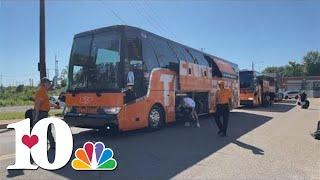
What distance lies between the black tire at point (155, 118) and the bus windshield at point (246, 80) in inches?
713

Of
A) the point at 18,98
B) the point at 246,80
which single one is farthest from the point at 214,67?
the point at 18,98

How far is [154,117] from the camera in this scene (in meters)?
13.7

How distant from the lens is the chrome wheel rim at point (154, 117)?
13.6m

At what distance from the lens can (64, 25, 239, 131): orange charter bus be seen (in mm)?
11852

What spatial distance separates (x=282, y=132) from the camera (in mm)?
14055

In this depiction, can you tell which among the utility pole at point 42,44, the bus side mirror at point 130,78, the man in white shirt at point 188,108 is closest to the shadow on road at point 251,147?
the bus side mirror at point 130,78

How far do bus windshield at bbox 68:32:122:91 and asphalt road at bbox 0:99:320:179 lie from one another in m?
1.62

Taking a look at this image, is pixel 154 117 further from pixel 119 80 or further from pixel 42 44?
pixel 42 44

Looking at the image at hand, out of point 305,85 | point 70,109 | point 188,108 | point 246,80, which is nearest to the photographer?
point 70,109

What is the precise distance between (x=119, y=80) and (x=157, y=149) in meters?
2.78

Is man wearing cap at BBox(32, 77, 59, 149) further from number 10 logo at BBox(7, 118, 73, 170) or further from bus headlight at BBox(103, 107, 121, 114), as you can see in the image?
bus headlight at BBox(103, 107, 121, 114)

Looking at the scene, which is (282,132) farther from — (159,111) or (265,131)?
(159,111)

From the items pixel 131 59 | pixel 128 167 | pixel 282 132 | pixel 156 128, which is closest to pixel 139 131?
pixel 156 128

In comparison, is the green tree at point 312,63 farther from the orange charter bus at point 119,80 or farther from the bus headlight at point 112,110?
the bus headlight at point 112,110
